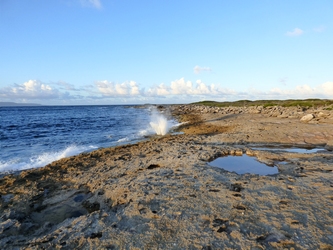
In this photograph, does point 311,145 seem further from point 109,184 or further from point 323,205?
point 109,184

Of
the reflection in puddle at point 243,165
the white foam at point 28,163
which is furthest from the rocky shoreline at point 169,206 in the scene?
the white foam at point 28,163

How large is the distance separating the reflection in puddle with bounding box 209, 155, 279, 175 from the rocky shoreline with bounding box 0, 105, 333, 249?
0.41 m

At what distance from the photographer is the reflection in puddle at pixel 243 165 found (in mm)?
7470

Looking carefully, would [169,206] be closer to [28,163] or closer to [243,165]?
[243,165]

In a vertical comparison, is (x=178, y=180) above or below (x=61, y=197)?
above

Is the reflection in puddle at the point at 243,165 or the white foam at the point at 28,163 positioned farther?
the white foam at the point at 28,163

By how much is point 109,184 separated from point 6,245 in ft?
9.28

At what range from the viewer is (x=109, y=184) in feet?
21.2

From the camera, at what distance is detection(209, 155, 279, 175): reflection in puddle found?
7470 millimetres

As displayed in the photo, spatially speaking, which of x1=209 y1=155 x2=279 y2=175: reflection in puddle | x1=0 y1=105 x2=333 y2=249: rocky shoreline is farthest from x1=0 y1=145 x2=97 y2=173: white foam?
x1=209 y1=155 x2=279 y2=175: reflection in puddle

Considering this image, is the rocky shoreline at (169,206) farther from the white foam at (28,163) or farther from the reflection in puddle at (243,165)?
the white foam at (28,163)

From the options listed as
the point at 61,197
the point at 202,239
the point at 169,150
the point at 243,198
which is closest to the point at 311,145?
the point at 169,150

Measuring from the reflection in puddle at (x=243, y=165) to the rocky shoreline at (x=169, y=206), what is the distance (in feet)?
1.34

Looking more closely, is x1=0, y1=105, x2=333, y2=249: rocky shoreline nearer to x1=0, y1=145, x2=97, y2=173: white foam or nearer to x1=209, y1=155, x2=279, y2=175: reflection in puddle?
x1=209, y1=155, x2=279, y2=175: reflection in puddle
